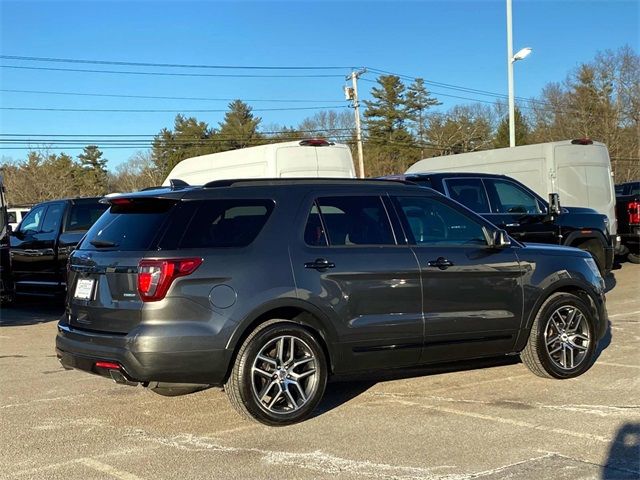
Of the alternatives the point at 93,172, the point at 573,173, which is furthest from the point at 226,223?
the point at 93,172

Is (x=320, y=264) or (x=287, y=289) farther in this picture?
(x=320, y=264)

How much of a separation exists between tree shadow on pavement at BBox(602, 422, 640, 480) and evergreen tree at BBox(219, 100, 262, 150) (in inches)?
2166

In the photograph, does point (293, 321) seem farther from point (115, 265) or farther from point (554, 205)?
point (554, 205)

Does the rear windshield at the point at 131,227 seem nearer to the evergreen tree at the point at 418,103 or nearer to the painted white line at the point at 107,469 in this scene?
the painted white line at the point at 107,469

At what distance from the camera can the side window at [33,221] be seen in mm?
12172

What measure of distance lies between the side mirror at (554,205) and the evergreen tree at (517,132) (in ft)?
151

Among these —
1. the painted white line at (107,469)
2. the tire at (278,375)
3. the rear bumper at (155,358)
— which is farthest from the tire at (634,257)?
the painted white line at (107,469)

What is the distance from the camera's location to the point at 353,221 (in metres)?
5.70

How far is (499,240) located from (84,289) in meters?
3.49

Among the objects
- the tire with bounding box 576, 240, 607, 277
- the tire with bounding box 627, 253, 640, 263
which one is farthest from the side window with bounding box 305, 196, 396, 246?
the tire with bounding box 627, 253, 640, 263

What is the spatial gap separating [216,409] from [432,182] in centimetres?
655

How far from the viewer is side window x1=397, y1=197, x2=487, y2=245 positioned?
19.7 ft

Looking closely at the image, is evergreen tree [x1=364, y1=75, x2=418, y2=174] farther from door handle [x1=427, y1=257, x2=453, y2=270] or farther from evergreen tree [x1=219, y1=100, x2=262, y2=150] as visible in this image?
door handle [x1=427, y1=257, x2=453, y2=270]

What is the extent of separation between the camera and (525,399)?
19.3ft
